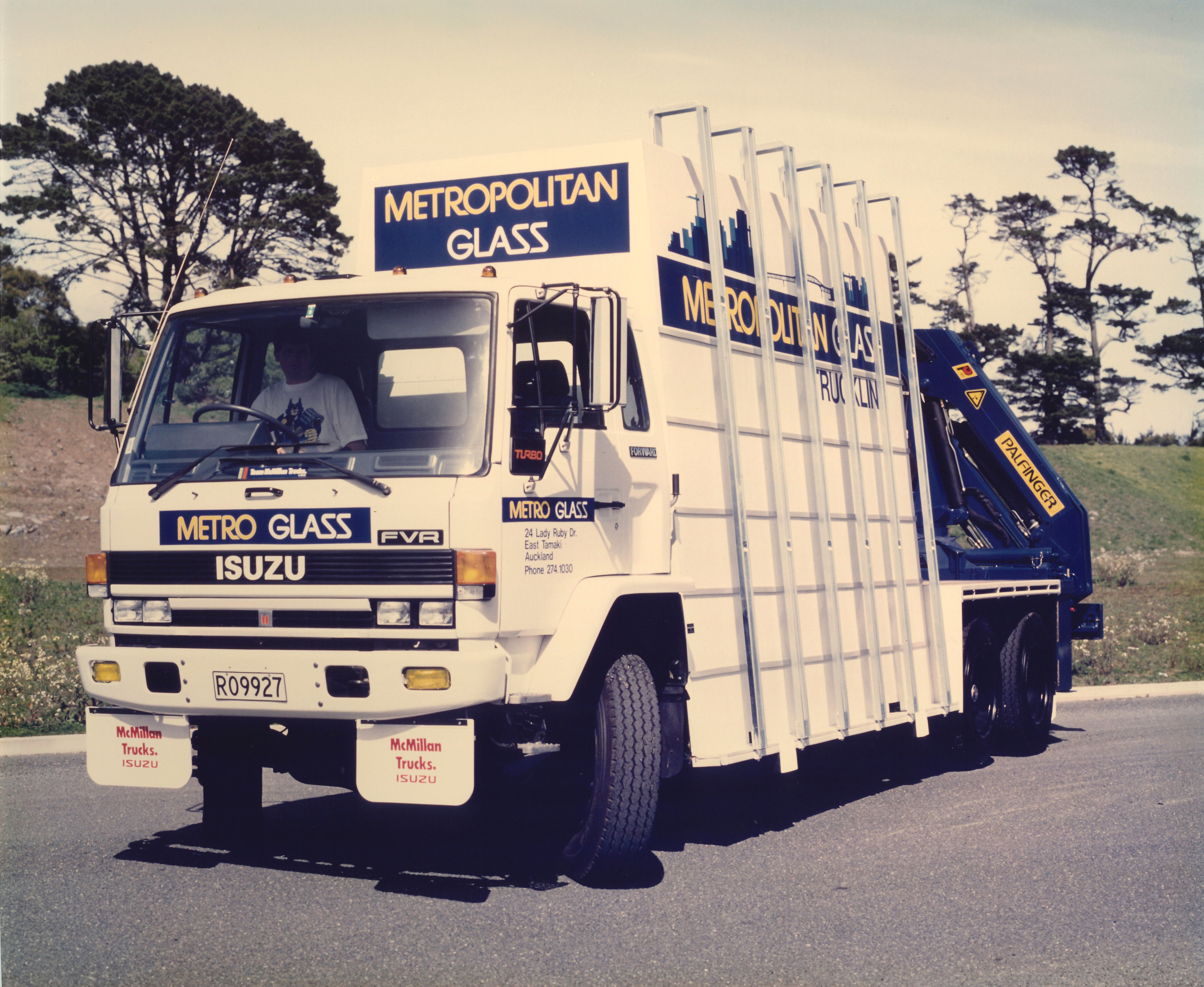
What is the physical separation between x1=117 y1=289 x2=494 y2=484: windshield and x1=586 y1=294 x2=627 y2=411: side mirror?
45 centimetres

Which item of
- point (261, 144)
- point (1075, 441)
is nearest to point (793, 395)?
point (261, 144)

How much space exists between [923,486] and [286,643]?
523cm

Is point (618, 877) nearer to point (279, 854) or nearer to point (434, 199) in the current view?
point (279, 854)

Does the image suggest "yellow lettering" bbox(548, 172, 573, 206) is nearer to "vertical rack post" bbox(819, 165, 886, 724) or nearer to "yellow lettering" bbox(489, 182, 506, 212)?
"yellow lettering" bbox(489, 182, 506, 212)

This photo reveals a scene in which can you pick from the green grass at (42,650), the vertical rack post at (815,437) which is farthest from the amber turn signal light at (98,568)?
the vertical rack post at (815,437)

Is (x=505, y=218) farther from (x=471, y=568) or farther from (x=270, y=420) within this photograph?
(x=471, y=568)

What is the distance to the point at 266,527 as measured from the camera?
595 centimetres

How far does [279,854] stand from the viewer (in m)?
6.96

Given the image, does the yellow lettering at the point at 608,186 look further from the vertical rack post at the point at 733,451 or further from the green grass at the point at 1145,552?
the green grass at the point at 1145,552

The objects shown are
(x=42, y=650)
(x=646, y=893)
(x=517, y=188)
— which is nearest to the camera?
(x=646, y=893)

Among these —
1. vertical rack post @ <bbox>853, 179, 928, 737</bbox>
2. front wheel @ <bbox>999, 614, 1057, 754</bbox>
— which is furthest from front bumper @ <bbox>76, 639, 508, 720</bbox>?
front wheel @ <bbox>999, 614, 1057, 754</bbox>

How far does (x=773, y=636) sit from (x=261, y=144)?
2480 cm

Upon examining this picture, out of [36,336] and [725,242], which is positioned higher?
[36,336]

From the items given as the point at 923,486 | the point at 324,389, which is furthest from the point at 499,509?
the point at 923,486
